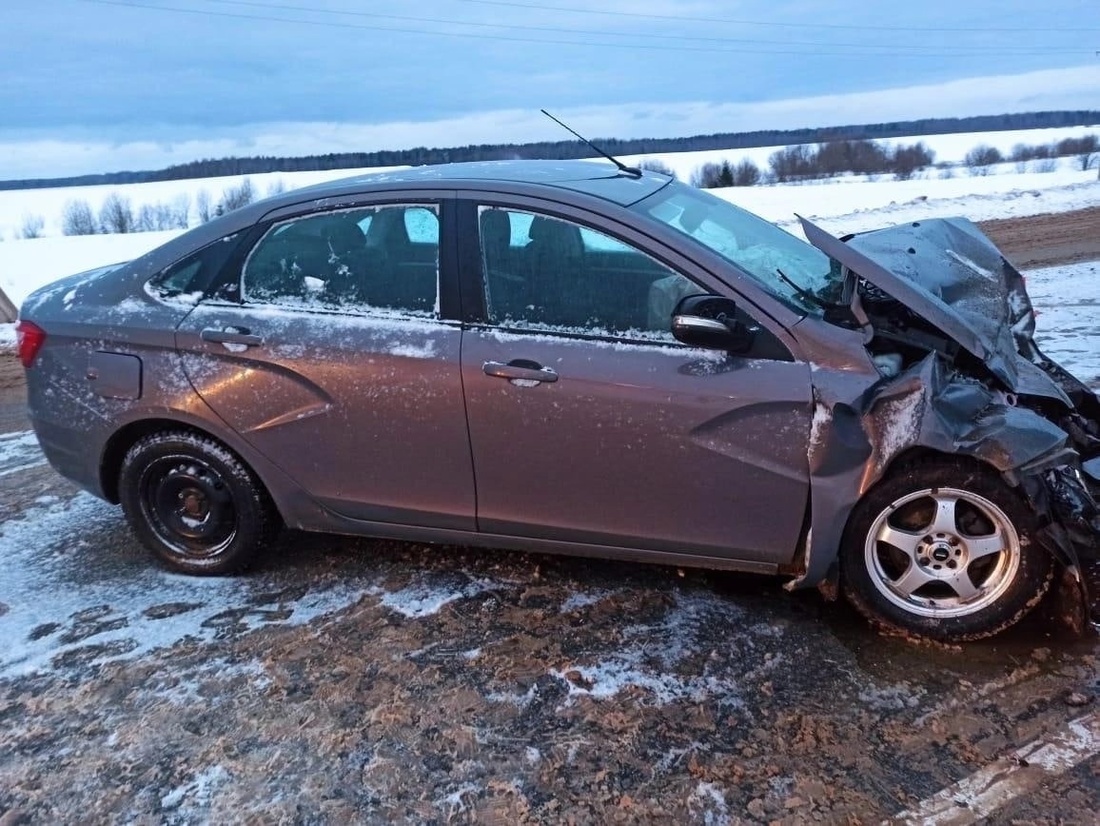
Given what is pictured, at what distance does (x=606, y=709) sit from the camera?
9.45 ft

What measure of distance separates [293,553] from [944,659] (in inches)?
110

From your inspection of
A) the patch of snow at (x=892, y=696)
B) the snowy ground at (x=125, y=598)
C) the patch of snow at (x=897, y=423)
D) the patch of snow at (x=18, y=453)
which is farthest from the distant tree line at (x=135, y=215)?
the patch of snow at (x=892, y=696)

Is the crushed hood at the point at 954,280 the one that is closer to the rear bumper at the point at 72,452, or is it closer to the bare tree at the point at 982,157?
the rear bumper at the point at 72,452

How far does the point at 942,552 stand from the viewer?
3098 mm

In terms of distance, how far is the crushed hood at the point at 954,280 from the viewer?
10.4ft

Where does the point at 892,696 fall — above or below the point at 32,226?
below

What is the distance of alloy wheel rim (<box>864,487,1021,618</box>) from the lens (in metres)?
3.04

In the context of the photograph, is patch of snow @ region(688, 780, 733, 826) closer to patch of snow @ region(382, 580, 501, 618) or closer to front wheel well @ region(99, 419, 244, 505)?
patch of snow @ region(382, 580, 501, 618)

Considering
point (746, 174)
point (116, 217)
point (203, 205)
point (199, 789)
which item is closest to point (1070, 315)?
point (199, 789)

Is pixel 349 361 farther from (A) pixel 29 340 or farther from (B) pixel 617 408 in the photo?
(A) pixel 29 340

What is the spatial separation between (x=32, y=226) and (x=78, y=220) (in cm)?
258

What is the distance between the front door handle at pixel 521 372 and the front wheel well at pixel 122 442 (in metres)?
1.27

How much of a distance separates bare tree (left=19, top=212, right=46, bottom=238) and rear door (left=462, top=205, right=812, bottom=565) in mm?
32896

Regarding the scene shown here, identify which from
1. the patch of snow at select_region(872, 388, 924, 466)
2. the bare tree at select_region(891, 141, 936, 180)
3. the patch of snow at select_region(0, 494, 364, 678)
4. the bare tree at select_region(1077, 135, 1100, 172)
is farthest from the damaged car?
the bare tree at select_region(1077, 135, 1100, 172)
